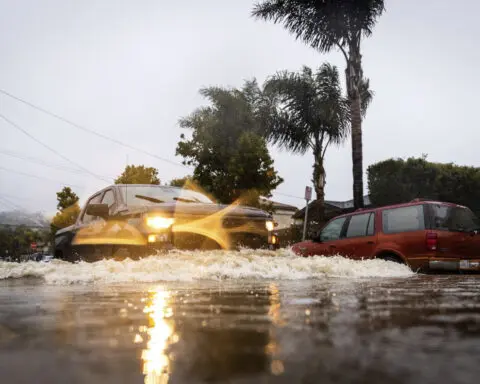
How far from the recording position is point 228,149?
100 feet

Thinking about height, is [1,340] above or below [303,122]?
below

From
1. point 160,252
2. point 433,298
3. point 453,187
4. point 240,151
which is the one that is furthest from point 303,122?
point 433,298

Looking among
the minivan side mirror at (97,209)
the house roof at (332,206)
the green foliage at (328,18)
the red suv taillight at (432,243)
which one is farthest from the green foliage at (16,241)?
the red suv taillight at (432,243)

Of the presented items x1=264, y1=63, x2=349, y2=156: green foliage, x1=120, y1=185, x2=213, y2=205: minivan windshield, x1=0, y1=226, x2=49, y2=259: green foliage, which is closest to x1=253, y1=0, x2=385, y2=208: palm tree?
x1=264, y1=63, x2=349, y2=156: green foliage

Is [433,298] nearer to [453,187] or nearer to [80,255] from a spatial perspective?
[80,255]

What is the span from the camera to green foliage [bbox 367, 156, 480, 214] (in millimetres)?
26922

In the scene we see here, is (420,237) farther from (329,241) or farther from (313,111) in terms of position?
(313,111)

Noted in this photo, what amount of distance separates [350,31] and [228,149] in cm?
1580

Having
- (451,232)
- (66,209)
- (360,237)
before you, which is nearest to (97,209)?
(360,237)

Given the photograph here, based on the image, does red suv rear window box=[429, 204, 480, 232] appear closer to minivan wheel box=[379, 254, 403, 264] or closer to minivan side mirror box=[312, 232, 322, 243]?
minivan wheel box=[379, 254, 403, 264]

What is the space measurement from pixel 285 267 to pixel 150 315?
12.5ft

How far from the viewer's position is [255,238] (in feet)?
24.8

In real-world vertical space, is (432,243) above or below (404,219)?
below

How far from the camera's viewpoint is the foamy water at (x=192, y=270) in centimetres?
493
